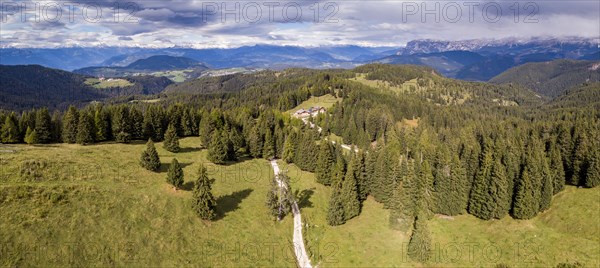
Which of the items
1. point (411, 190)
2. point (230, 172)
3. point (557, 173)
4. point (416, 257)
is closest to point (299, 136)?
point (230, 172)

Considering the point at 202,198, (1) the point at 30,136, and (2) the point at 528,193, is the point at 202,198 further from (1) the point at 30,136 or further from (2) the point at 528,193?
(2) the point at 528,193

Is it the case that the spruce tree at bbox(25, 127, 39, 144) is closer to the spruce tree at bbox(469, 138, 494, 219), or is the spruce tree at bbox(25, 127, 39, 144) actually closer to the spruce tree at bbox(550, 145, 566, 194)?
the spruce tree at bbox(469, 138, 494, 219)

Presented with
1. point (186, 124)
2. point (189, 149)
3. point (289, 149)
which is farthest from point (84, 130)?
point (289, 149)

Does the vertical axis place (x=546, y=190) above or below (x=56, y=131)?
below

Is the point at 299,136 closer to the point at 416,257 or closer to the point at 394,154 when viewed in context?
the point at 394,154

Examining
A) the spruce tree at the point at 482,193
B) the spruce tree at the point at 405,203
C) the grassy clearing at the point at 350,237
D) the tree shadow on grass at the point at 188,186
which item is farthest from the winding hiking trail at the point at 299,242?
the spruce tree at the point at 482,193

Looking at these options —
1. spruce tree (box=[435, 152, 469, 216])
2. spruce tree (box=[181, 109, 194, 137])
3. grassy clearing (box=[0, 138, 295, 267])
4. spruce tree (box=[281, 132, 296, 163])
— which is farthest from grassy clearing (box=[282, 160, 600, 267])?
spruce tree (box=[181, 109, 194, 137])

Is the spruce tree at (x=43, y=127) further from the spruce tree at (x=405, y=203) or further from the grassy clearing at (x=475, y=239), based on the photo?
the spruce tree at (x=405, y=203)
